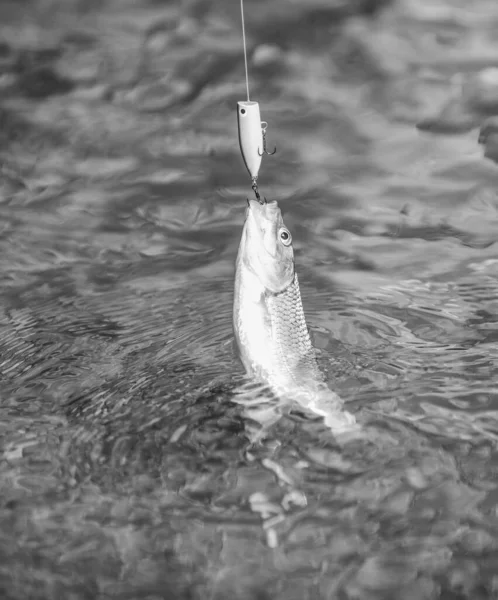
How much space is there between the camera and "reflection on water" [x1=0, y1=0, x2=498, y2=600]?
3.57 m

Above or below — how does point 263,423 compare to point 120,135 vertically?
below

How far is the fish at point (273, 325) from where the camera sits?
4.19 meters

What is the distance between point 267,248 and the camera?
4.31 m

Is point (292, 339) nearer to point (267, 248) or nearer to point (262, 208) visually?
point (267, 248)

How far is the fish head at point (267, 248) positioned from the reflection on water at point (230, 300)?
1.79ft

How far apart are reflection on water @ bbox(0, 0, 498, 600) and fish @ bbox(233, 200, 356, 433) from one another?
0.10 m

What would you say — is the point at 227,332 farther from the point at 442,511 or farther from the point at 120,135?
the point at 120,135

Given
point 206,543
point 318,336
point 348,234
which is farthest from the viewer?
point 348,234

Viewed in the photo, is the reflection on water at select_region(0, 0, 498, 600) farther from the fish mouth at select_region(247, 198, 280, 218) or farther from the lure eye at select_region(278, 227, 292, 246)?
the fish mouth at select_region(247, 198, 280, 218)

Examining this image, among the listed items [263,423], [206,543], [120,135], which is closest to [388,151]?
[120,135]

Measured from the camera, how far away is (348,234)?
24.5 ft

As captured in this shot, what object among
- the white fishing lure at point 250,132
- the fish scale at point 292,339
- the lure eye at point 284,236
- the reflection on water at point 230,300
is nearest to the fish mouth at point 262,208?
the lure eye at point 284,236

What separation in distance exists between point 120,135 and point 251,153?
4099 mm

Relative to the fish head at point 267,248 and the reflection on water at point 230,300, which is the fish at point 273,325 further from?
the reflection on water at point 230,300
